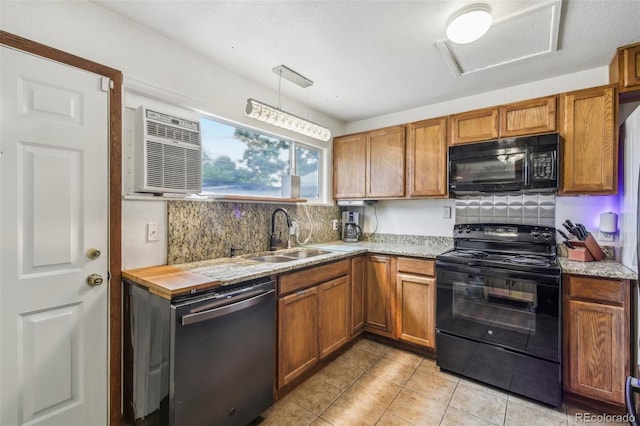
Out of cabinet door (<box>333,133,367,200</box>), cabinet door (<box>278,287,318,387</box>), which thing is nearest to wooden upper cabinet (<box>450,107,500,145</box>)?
cabinet door (<box>333,133,367,200</box>)

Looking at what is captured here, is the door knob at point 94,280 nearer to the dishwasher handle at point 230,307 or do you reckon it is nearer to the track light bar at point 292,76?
the dishwasher handle at point 230,307

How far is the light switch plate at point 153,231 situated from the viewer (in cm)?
187

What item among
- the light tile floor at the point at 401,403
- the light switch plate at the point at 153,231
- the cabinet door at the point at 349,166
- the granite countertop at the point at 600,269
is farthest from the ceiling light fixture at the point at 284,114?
the granite countertop at the point at 600,269

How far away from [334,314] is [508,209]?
1.87 meters

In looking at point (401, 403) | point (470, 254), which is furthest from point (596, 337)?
point (401, 403)

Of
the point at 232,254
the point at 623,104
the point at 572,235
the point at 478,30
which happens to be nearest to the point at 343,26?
the point at 478,30

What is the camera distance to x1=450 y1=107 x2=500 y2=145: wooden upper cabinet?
249cm

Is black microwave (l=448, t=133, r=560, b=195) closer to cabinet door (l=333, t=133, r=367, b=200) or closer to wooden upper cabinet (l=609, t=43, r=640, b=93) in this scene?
wooden upper cabinet (l=609, t=43, r=640, b=93)

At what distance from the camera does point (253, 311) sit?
1696 millimetres

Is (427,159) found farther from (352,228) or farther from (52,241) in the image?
(52,241)

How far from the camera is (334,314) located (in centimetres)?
244

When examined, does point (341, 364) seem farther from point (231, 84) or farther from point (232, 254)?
point (231, 84)

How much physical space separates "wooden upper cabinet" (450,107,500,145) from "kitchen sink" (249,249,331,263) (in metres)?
1.62

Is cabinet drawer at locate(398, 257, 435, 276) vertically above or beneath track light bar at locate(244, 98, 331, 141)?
beneath
